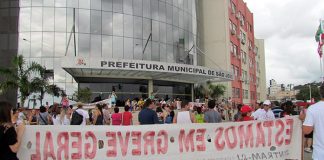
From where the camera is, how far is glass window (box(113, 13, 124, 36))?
35944 mm

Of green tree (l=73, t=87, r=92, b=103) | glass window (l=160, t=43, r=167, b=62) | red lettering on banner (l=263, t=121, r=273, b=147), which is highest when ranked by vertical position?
glass window (l=160, t=43, r=167, b=62)

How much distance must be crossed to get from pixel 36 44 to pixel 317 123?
32118 mm

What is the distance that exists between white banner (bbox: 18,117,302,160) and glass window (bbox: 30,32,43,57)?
28.4 metres

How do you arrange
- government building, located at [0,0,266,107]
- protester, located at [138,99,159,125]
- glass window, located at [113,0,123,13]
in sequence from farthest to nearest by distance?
glass window, located at [113,0,123,13] → government building, located at [0,0,266,107] → protester, located at [138,99,159,125]

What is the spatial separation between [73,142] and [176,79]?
3291 cm

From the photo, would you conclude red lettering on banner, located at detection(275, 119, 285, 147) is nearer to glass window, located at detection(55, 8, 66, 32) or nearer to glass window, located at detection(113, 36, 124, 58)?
glass window, located at detection(113, 36, 124, 58)

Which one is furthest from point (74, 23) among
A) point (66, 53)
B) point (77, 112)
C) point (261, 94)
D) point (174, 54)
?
point (261, 94)

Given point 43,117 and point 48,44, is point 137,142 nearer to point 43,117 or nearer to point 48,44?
point 43,117

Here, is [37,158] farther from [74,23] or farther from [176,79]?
[176,79]

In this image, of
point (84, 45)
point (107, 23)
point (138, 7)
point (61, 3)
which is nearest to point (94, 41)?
point (84, 45)

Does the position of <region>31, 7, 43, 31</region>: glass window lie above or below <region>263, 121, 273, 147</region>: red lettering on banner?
above

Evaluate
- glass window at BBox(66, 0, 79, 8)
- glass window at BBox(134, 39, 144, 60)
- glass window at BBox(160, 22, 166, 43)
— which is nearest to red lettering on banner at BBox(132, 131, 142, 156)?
glass window at BBox(66, 0, 79, 8)

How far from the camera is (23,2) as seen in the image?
35.4 m

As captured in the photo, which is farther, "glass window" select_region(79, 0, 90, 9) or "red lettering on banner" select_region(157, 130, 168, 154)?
"glass window" select_region(79, 0, 90, 9)
